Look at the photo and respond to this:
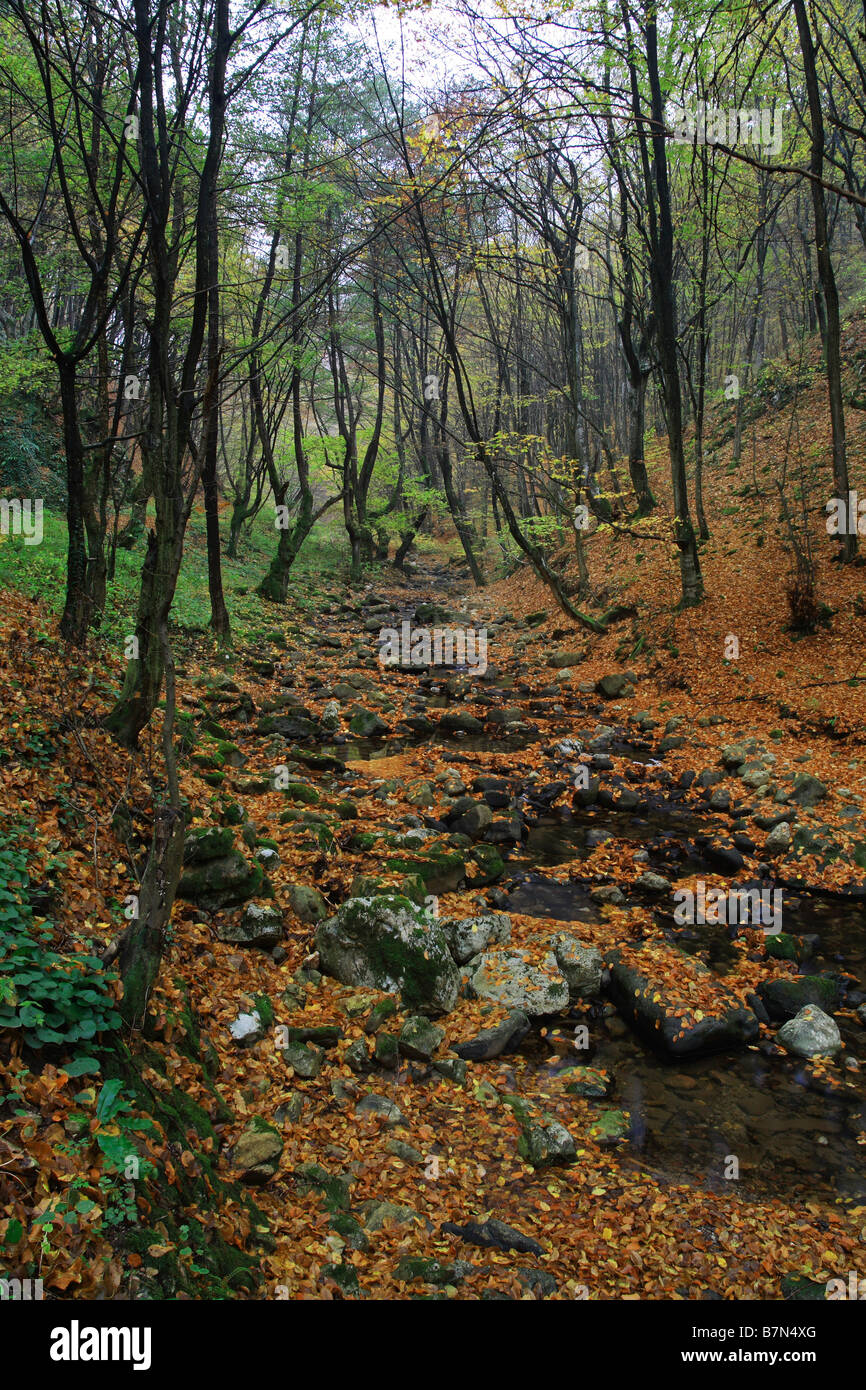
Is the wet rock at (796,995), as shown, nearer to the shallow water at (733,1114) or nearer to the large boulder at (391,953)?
the shallow water at (733,1114)

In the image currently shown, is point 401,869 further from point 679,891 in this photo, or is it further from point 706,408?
point 706,408

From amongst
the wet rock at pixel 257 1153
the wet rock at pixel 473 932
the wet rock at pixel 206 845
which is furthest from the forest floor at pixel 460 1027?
the wet rock at pixel 206 845

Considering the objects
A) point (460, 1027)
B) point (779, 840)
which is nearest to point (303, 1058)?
point (460, 1027)

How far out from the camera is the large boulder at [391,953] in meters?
5.08

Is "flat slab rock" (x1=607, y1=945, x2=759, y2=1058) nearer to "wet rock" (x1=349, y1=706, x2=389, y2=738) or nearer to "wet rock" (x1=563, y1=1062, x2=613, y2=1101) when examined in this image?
"wet rock" (x1=563, y1=1062, x2=613, y2=1101)

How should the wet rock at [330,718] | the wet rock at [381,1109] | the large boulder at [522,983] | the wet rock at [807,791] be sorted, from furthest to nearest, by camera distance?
the wet rock at [330,718]
the wet rock at [807,791]
the large boulder at [522,983]
the wet rock at [381,1109]

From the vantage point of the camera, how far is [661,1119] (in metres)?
4.27

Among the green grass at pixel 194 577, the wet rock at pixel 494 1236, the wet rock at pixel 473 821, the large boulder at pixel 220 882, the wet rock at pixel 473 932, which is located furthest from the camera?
the green grass at pixel 194 577

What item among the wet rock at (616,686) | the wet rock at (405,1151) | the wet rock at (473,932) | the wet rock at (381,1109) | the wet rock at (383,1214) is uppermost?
the wet rock at (616,686)

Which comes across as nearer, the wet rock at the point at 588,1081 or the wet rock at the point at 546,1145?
the wet rock at the point at 546,1145

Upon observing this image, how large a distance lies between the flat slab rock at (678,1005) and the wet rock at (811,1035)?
21cm

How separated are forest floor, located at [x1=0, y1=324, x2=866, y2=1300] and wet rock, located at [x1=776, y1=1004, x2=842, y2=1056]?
9 cm

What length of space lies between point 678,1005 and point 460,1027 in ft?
5.35

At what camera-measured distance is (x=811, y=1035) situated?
4.80 m
